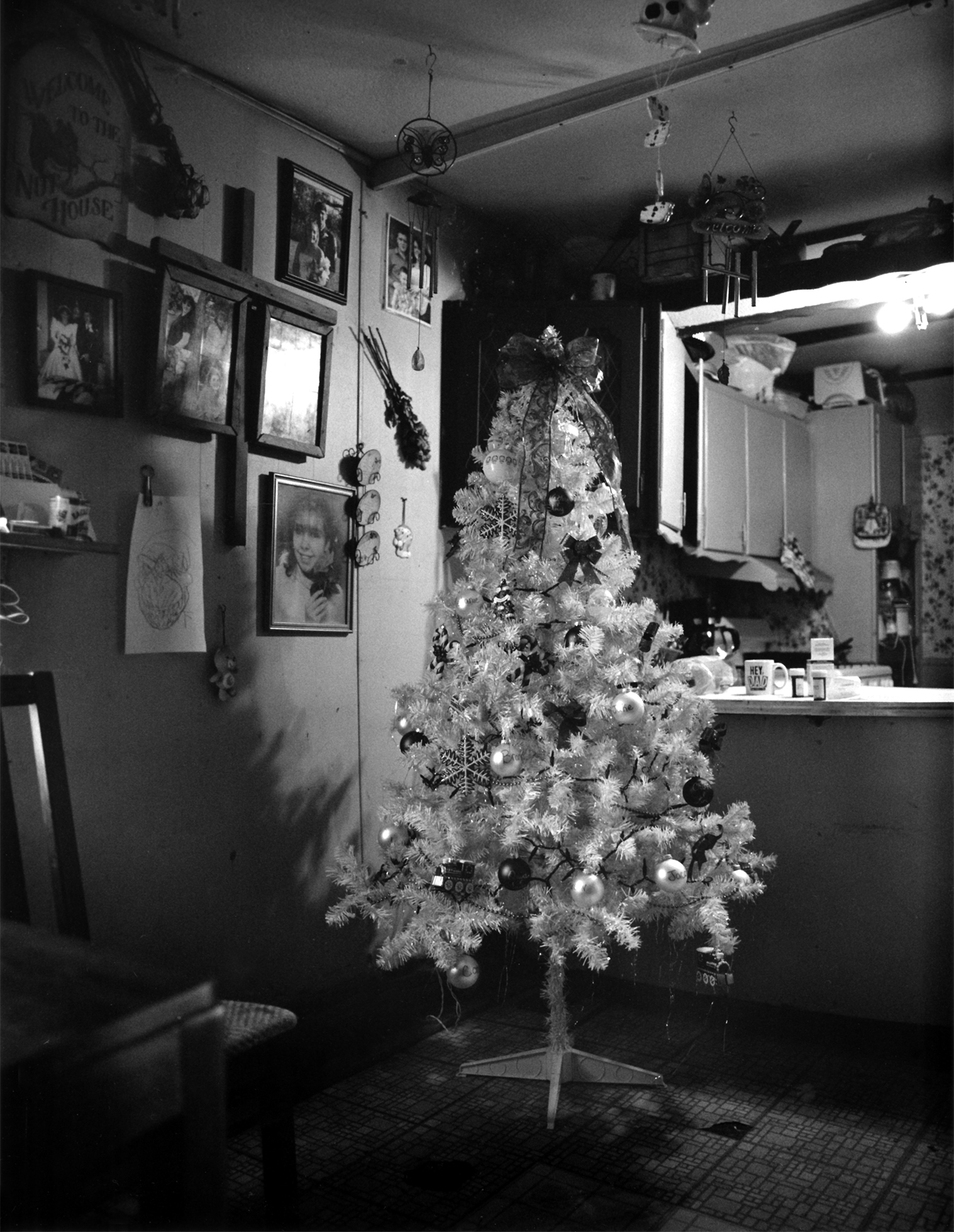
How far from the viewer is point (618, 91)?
2.27 meters

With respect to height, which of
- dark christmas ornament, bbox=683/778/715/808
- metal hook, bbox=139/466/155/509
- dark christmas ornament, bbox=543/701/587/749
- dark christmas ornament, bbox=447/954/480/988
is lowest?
dark christmas ornament, bbox=447/954/480/988

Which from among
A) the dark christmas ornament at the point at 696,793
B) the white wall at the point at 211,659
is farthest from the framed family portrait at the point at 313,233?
the dark christmas ornament at the point at 696,793

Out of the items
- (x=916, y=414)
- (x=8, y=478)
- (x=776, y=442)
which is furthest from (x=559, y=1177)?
(x=916, y=414)

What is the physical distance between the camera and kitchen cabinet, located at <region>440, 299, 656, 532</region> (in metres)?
2.84

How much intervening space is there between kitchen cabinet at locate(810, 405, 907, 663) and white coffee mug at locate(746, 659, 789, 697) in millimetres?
2148

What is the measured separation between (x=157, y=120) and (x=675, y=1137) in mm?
2241

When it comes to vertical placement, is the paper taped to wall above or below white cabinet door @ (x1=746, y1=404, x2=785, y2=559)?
below

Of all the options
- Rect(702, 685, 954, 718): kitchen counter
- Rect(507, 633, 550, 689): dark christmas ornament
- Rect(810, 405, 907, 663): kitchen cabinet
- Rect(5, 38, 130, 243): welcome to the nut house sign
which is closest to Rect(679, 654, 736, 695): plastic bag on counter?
Rect(702, 685, 954, 718): kitchen counter

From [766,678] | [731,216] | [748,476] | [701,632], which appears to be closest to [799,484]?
[748,476]

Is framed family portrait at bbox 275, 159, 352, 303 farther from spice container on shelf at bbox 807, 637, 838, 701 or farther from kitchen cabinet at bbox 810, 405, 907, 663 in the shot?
kitchen cabinet at bbox 810, 405, 907, 663

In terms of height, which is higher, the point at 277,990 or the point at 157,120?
the point at 157,120

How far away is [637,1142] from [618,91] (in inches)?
90.5

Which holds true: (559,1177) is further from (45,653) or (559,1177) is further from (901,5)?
(901,5)

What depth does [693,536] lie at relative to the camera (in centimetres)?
392
